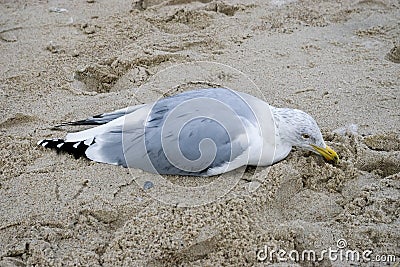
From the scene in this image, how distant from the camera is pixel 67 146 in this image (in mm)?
2924

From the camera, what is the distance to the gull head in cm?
280

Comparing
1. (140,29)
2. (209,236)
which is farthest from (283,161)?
(140,29)

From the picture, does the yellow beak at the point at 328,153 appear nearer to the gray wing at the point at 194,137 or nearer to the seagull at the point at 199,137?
the seagull at the point at 199,137

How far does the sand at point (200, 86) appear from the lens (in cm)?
233

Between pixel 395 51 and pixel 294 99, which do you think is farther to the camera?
pixel 395 51

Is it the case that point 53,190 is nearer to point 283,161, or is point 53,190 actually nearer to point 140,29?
point 283,161

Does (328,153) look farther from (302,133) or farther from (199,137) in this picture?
(199,137)

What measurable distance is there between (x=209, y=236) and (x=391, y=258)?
2.75 ft

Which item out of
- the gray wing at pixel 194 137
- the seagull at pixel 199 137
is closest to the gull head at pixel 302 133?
the seagull at pixel 199 137

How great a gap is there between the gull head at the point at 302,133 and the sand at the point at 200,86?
0.08m

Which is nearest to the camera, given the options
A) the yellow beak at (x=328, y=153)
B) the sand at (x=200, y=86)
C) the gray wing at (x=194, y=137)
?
the sand at (x=200, y=86)

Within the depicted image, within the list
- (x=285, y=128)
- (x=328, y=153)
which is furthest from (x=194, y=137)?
(x=328, y=153)

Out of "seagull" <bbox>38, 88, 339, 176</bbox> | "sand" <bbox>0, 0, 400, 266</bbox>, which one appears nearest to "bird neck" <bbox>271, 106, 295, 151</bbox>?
"seagull" <bbox>38, 88, 339, 176</bbox>

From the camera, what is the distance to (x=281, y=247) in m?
2.32
